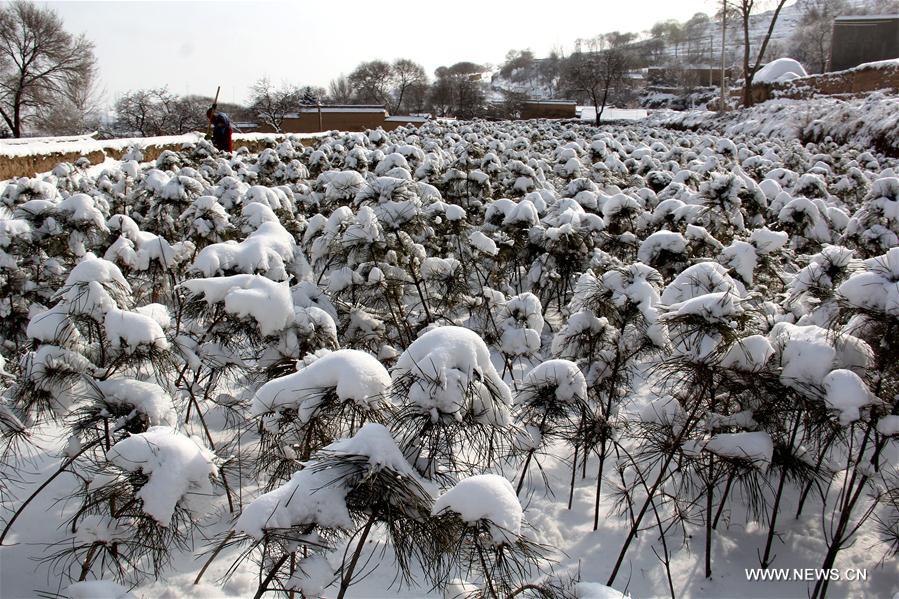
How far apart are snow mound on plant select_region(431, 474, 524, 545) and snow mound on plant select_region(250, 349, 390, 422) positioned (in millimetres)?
519

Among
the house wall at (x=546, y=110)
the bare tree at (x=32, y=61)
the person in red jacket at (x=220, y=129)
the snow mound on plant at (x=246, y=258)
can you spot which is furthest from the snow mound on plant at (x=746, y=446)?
the house wall at (x=546, y=110)

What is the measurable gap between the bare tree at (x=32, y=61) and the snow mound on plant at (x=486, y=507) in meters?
42.9

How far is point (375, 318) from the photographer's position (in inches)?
201

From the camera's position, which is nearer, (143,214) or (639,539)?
(639,539)

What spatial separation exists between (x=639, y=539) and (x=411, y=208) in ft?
11.1

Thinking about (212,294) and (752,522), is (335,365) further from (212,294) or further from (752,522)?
(752,522)

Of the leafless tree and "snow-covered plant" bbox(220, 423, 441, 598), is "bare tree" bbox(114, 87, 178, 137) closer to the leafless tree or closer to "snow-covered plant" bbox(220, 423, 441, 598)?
the leafless tree

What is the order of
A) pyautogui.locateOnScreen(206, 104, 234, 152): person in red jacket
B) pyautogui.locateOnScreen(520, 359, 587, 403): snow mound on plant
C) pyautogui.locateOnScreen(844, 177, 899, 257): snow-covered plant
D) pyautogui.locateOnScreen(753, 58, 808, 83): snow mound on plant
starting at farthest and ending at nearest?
1. pyautogui.locateOnScreen(753, 58, 808, 83): snow mound on plant
2. pyautogui.locateOnScreen(206, 104, 234, 152): person in red jacket
3. pyautogui.locateOnScreen(844, 177, 899, 257): snow-covered plant
4. pyautogui.locateOnScreen(520, 359, 587, 403): snow mound on plant

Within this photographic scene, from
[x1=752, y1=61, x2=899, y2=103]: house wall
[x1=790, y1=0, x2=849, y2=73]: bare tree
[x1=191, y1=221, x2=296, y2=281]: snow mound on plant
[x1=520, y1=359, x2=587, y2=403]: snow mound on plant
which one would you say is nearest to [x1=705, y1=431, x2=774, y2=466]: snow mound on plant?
[x1=520, y1=359, x2=587, y2=403]: snow mound on plant

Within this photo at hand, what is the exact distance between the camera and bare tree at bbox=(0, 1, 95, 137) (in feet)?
112

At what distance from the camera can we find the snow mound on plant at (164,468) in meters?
2.13

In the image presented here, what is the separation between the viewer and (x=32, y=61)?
35.1m

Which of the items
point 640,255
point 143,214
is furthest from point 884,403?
point 143,214

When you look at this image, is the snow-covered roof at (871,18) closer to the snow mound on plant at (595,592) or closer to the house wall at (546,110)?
the house wall at (546,110)
